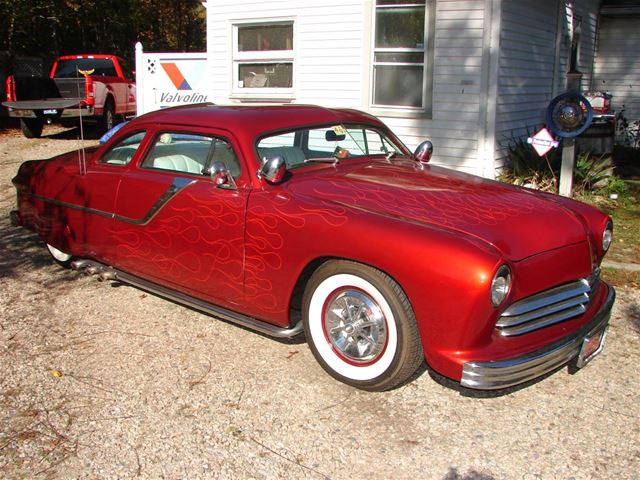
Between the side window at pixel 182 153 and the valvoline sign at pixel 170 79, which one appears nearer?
the side window at pixel 182 153

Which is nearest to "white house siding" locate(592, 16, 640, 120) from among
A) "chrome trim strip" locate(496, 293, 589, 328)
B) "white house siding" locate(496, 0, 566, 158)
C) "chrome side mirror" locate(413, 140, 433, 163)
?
"white house siding" locate(496, 0, 566, 158)

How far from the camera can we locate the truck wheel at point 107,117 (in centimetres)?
1545

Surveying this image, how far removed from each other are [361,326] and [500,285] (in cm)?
80

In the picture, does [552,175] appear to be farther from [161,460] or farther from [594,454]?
[161,460]

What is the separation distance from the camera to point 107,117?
15531 mm

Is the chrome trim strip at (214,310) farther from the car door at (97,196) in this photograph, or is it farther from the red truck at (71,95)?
the red truck at (71,95)

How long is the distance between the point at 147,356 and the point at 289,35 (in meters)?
7.52

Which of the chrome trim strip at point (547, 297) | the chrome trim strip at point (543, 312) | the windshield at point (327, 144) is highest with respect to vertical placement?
the windshield at point (327, 144)

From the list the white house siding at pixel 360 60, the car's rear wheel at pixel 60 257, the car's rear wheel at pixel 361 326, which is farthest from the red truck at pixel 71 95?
the car's rear wheel at pixel 361 326

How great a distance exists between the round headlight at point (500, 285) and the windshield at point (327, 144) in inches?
66.0

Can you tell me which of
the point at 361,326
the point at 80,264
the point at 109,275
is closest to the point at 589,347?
the point at 361,326

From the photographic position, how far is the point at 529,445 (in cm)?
319

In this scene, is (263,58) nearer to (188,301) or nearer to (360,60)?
(360,60)

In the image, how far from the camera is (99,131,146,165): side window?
4938mm
